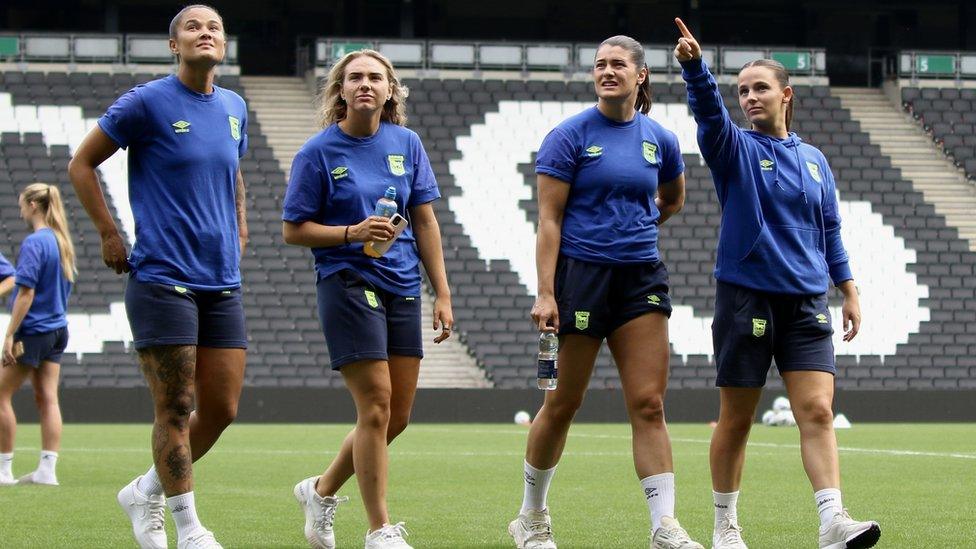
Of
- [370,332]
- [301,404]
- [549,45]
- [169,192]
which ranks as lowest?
[301,404]

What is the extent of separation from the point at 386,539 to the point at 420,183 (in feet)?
5.54

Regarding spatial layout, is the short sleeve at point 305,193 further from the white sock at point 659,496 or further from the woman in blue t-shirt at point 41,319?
the woman in blue t-shirt at point 41,319

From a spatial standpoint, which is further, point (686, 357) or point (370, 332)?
point (686, 357)

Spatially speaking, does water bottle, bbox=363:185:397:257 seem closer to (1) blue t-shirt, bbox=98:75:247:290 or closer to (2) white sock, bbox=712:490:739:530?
(1) blue t-shirt, bbox=98:75:247:290

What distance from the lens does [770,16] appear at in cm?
3619

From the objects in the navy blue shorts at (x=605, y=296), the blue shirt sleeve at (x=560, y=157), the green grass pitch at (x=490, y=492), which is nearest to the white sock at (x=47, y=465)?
the green grass pitch at (x=490, y=492)

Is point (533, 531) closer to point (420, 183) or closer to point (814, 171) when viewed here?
point (420, 183)

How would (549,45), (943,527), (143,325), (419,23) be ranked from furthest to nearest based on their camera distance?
(419,23)
(549,45)
(943,527)
(143,325)

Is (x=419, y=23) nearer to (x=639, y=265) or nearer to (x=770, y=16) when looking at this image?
(x=770, y=16)

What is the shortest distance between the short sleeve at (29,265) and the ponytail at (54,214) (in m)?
0.19

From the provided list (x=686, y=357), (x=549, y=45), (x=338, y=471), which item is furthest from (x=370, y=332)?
(x=549, y=45)

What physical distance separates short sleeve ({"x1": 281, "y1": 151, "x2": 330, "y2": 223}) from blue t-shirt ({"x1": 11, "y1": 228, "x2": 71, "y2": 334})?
480 centimetres

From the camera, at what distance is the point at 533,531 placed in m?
7.31

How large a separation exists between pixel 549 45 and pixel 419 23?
4069 millimetres
